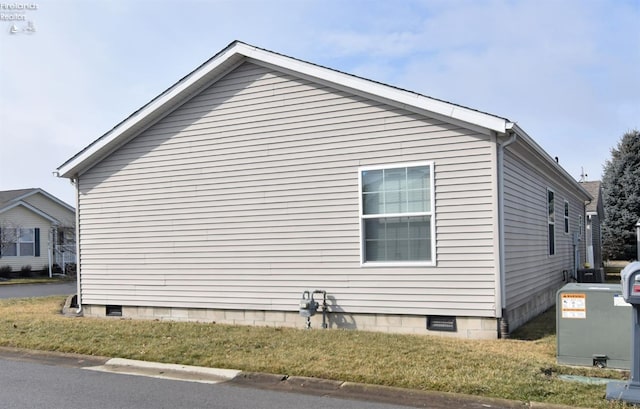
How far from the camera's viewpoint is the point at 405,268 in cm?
955

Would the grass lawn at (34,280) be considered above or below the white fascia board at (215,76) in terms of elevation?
below

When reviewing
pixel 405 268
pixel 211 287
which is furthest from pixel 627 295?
pixel 211 287

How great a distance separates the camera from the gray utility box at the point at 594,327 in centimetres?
695

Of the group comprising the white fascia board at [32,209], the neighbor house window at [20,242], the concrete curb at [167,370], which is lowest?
the concrete curb at [167,370]

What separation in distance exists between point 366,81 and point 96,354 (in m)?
6.20

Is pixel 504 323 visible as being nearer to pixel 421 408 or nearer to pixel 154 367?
pixel 421 408

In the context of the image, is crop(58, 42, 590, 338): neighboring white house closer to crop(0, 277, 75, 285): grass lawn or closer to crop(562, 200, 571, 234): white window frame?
crop(562, 200, 571, 234): white window frame

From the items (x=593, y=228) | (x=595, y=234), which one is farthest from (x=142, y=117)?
(x=595, y=234)

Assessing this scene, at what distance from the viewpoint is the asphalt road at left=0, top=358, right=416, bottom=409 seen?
589cm

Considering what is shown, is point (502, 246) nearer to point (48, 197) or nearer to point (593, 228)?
point (593, 228)

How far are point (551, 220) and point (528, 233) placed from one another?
133 inches

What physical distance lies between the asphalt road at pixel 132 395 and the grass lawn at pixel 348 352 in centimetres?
67

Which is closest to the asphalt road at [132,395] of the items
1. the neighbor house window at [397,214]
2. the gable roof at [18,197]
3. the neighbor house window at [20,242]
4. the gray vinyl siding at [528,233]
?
the neighbor house window at [397,214]

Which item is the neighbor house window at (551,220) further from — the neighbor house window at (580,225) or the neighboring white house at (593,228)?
the neighboring white house at (593,228)
